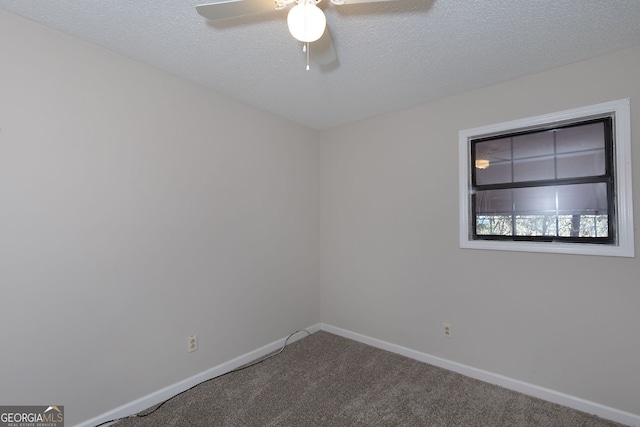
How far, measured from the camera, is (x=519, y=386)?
2.28 m

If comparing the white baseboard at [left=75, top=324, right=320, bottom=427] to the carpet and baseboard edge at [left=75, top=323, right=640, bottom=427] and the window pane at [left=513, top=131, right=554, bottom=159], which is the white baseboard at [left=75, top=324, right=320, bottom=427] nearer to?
the carpet and baseboard edge at [left=75, top=323, right=640, bottom=427]

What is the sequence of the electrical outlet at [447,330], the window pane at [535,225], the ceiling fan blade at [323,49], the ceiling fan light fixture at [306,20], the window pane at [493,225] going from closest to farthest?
the ceiling fan light fixture at [306,20], the ceiling fan blade at [323,49], the window pane at [535,225], the window pane at [493,225], the electrical outlet at [447,330]

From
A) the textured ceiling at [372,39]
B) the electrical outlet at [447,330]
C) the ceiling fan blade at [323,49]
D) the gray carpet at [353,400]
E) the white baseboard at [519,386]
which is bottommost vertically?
the gray carpet at [353,400]

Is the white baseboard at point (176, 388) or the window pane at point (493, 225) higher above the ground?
the window pane at point (493, 225)

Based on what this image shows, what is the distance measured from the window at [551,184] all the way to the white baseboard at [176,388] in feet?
7.21

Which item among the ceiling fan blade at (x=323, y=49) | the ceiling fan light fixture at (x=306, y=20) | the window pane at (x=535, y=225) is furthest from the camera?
the window pane at (x=535, y=225)

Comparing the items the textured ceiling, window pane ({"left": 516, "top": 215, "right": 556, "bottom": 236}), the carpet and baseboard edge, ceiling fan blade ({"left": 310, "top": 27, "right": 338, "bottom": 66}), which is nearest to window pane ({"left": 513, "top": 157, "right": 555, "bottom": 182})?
window pane ({"left": 516, "top": 215, "right": 556, "bottom": 236})

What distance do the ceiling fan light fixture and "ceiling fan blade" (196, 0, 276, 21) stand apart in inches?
5.3

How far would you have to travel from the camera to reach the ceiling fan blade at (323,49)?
1560 millimetres

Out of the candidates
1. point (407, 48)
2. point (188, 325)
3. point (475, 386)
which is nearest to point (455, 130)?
point (407, 48)

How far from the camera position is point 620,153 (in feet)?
6.43

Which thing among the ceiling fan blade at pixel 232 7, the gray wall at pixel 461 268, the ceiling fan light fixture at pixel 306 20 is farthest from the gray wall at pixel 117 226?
the ceiling fan light fixture at pixel 306 20

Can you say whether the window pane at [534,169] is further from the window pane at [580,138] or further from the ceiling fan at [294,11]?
the ceiling fan at [294,11]

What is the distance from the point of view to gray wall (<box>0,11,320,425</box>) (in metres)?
1.66
